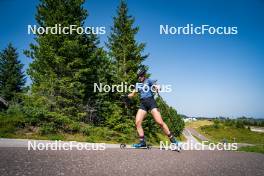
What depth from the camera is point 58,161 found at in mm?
4973

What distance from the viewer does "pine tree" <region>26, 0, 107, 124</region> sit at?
21.5 meters

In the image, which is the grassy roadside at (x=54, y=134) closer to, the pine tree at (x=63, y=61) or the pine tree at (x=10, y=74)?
the pine tree at (x=63, y=61)

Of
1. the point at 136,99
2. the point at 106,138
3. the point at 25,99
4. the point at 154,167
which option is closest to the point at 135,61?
the point at 136,99

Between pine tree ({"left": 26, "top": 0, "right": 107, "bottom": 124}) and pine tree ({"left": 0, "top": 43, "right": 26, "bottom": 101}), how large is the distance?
27475mm

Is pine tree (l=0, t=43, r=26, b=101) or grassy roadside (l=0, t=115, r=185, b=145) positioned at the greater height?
pine tree (l=0, t=43, r=26, b=101)

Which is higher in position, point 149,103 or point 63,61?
point 63,61

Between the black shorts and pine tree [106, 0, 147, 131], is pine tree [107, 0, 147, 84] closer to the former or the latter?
pine tree [106, 0, 147, 131]

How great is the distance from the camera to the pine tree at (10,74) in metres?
47.9

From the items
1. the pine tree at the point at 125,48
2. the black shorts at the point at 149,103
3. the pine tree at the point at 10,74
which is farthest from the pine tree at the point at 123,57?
the pine tree at the point at 10,74

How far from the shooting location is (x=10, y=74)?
163 feet

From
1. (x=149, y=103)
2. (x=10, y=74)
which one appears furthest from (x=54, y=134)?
(x=10, y=74)

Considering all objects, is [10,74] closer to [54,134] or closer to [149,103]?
[54,134]

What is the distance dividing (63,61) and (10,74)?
106 feet

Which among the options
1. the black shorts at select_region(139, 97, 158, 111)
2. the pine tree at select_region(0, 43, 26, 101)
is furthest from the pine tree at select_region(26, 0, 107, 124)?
the pine tree at select_region(0, 43, 26, 101)
